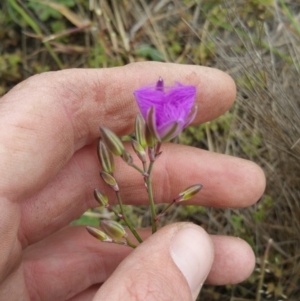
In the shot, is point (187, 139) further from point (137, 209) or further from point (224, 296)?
point (224, 296)

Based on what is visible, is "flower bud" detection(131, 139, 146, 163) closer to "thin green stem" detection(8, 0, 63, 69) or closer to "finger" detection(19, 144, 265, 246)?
"finger" detection(19, 144, 265, 246)

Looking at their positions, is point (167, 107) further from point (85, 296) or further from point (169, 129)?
point (85, 296)

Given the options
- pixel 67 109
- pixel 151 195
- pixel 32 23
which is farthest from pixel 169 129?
pixel 32 23

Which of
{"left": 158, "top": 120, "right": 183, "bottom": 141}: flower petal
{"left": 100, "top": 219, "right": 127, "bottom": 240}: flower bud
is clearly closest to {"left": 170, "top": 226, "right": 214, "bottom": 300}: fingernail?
{"left": 100, "top": 219, "right": 127, "bottom": 240}: flower bud

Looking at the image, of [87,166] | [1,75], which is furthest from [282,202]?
[1,75]

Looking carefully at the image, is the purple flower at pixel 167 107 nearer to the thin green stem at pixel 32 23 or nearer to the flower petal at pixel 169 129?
the flower petal at pixel 169 129
